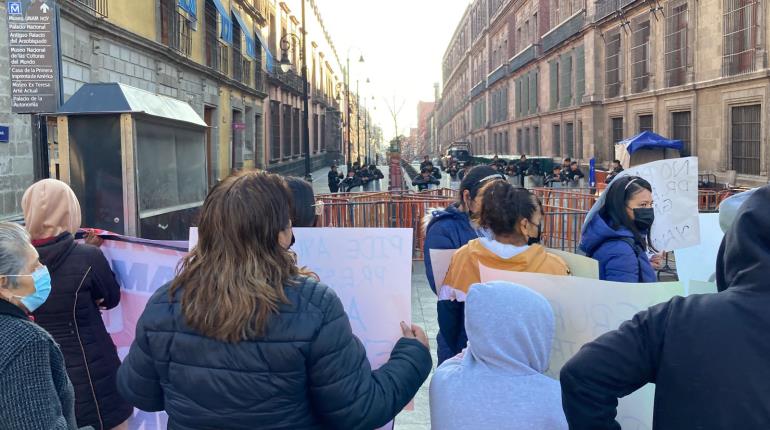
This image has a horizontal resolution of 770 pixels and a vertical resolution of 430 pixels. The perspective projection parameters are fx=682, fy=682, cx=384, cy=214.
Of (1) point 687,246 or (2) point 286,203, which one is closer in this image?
(2) point 286,203

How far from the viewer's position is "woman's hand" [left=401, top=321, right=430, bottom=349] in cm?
243

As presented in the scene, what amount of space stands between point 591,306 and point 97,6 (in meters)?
12.3

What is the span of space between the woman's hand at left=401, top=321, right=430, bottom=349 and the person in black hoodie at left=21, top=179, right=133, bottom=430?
1558 millimetres

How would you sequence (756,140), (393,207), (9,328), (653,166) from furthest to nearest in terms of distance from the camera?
(756,140), (393,207), (653,166), (9,328)

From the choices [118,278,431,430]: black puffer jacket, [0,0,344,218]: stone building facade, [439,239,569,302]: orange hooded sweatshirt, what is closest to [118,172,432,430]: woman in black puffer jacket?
[118,278,431,430]: black puffer jacket

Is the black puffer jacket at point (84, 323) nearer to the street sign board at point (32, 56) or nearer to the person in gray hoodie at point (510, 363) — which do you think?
the person in gray hoodie at point (510, 363)

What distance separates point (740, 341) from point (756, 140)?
59.2ft

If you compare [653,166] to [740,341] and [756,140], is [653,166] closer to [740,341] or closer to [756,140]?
[740,341]

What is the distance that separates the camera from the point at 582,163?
29656mm

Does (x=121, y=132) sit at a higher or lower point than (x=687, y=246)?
higher

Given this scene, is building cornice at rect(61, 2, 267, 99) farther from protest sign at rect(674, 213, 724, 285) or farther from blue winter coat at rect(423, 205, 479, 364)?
protest sign at rect(674, 213, 724, 285)

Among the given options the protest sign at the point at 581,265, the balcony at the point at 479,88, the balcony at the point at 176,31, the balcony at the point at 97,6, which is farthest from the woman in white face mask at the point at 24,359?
the balcony at the point at 479,88

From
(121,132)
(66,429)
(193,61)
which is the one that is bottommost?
(66,429)

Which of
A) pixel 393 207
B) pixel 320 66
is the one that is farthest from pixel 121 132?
pixel 320 66
